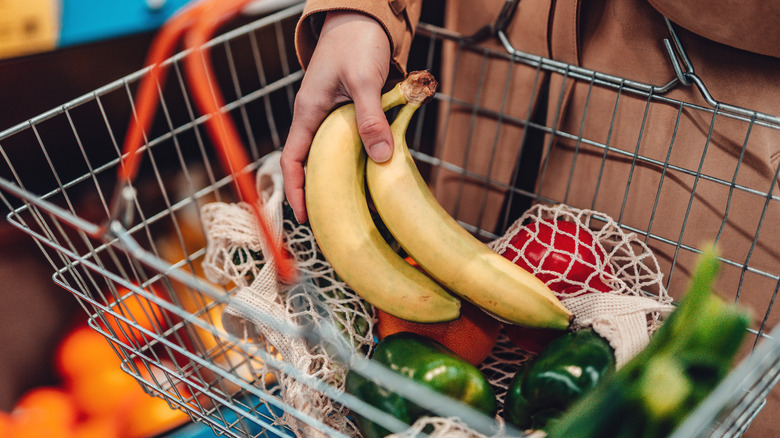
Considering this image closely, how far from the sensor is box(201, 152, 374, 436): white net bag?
0.50 m

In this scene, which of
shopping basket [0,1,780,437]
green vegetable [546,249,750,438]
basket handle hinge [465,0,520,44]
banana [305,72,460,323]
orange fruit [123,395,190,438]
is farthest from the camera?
orange fruit [123,395,190,438]

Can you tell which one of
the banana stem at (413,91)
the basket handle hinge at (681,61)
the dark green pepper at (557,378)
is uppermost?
the basket handle hinge at (681,61)

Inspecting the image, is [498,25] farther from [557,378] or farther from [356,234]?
[557,378]

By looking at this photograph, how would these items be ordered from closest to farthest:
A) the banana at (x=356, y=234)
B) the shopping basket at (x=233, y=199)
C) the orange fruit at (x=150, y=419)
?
the shopping basket at (x=233, y=199), the banana at (x=356, y=234), the orange fruit at (x=150, y=419)

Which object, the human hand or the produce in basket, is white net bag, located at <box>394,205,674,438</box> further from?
the human hand

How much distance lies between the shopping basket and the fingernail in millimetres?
173

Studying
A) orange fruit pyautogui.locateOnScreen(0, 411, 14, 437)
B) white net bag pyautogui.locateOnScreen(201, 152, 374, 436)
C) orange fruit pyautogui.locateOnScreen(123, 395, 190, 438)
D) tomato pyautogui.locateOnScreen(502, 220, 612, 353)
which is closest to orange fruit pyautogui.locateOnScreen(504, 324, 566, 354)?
tomato pyautogui.locateOnScreen(502, 220, 612, 353)

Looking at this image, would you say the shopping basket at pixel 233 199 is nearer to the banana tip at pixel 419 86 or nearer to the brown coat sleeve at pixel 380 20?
the brown coat sleeve at pixel 380 20

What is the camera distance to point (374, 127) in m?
0.51

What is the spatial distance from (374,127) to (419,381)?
0.23 m

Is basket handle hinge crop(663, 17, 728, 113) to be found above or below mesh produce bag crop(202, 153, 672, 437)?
above

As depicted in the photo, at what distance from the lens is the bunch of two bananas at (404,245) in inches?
19.6

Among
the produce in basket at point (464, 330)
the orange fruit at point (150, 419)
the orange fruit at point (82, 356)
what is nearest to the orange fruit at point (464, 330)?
the produce in basket at point (464, 330)

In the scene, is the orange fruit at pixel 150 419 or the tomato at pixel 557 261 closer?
the tomato at pixel 557 261
